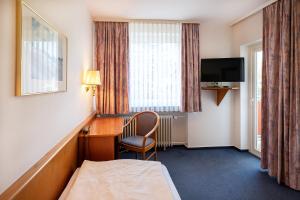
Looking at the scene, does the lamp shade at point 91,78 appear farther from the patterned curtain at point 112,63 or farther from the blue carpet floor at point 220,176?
the blue carpet floor at point 220,176

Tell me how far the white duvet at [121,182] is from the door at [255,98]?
261 cm

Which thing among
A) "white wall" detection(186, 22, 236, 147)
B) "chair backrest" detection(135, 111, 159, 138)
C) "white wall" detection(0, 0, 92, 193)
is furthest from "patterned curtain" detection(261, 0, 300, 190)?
"white wall" detection(0, 0, 92, 193)

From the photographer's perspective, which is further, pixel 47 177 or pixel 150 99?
pixel 150 99

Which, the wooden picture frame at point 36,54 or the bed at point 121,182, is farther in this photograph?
the bed at point 121,182

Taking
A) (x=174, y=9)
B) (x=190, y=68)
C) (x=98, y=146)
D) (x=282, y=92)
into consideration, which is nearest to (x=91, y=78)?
(x=98, y=146)

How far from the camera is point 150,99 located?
13.2 feet

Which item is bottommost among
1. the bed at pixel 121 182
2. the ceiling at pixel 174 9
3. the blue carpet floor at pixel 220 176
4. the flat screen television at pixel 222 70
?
the blue carpet floor at pixel 220 176

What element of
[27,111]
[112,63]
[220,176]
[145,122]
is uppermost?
[112,63]

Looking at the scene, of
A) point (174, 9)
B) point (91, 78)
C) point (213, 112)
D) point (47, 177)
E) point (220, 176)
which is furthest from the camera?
point (213, 112)

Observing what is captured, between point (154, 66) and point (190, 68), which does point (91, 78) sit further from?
point (190, 68)

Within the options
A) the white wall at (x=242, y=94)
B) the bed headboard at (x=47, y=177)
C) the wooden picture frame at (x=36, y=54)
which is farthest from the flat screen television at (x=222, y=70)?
the wooden picture frame at (x=36, y=54)

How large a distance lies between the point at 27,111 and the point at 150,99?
9.38ft

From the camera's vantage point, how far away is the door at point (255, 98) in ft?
12.3

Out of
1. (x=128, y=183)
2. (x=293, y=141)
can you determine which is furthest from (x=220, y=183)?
(x=128, y=183)
